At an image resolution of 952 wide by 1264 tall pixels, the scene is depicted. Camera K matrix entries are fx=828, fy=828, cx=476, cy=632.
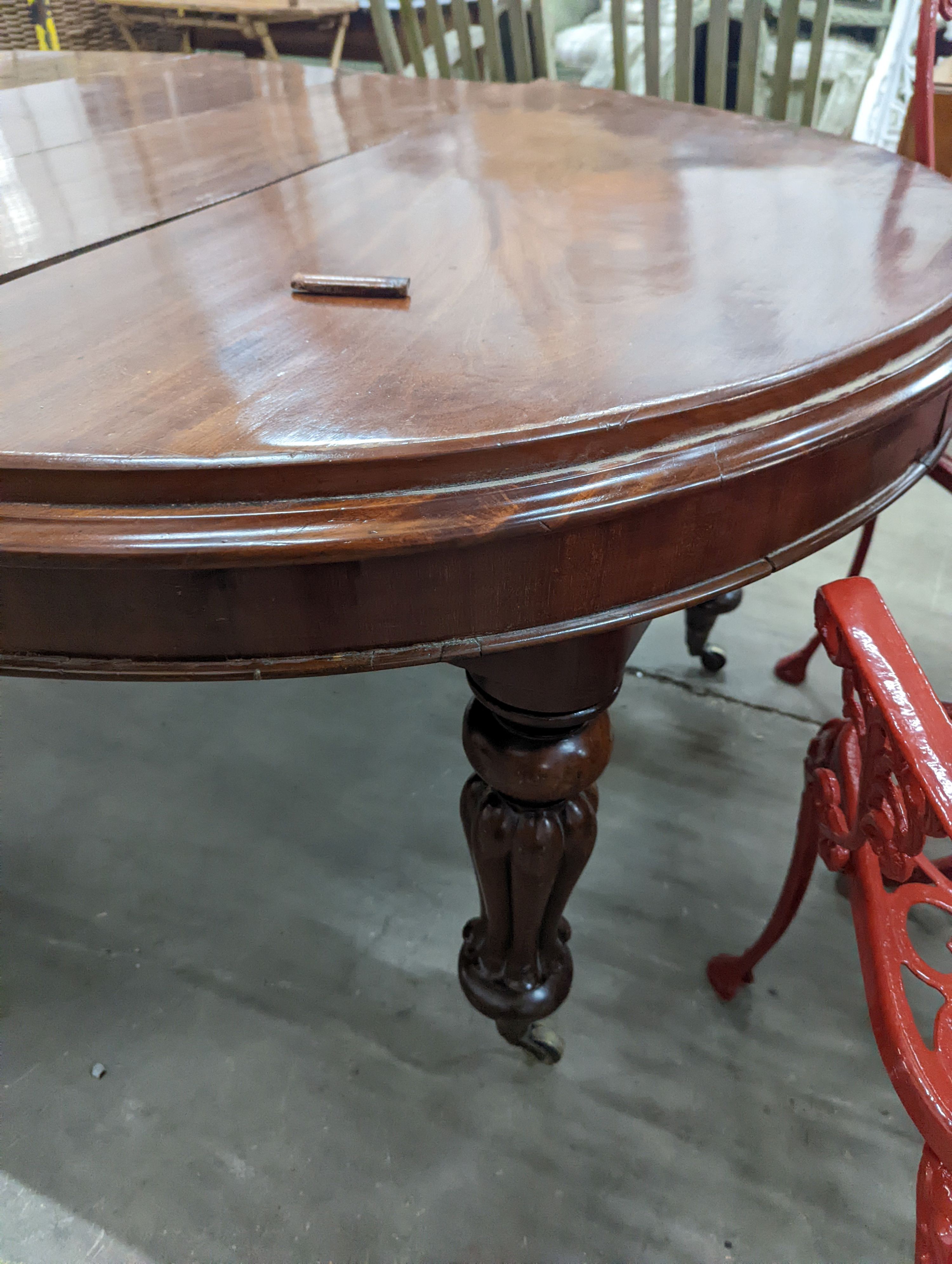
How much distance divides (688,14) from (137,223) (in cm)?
88

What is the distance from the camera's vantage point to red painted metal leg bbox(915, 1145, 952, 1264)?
1.35 ft

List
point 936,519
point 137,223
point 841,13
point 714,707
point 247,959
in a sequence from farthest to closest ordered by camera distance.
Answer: point 841,13 < point 936,519 < point 714,707 < point 247,959 < point 137,223

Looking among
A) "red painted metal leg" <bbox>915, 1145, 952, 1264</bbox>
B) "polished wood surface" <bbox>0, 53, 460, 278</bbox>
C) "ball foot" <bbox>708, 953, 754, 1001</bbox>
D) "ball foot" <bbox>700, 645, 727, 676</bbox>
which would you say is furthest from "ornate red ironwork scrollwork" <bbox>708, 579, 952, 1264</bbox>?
"ball foot" <bbox>700, 645, 727, 676</bbox>

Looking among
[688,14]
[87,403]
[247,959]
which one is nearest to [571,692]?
[87,403]

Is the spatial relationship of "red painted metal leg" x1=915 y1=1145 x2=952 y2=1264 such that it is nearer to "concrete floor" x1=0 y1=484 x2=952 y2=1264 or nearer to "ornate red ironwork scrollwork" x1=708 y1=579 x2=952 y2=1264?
"ornate red ironwork scrollwork" x1=708 y1=579 x2=952 y2=1264

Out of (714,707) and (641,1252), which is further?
(714,707)

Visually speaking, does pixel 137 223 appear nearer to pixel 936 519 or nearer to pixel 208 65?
pixel 208 65

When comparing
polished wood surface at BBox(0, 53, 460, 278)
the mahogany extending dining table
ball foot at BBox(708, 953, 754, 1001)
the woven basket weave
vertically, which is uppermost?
the woven basket weave

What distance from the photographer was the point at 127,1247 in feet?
2.29

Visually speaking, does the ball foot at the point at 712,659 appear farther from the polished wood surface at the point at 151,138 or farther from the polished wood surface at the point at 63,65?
the polished wood surface at the point at 63,65

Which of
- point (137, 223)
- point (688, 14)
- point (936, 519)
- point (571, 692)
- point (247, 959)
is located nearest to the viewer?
point (571, 692)

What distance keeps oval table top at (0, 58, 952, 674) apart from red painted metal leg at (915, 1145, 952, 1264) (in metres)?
0.33

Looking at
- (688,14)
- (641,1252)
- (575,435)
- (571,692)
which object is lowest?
(641,1252)

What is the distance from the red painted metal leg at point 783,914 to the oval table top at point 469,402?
1.07 feet
